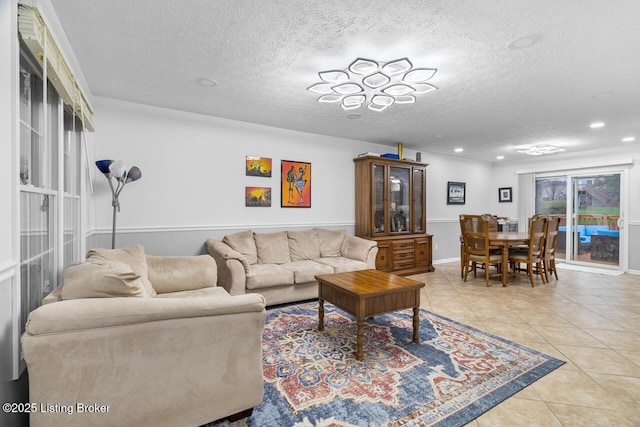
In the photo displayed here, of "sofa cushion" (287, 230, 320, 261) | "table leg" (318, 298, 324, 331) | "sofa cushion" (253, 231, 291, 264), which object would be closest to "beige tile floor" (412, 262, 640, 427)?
"table leg" (318, 298, 324, 331)

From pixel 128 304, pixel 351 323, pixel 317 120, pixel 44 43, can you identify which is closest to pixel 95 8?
pixel 44 43

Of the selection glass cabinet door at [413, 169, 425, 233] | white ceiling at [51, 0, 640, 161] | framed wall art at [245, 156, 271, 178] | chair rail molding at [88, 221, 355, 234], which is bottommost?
chair rail molding at [88, 221, 355, 234]

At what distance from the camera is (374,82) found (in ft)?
8.84

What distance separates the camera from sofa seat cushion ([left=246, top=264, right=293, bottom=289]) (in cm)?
322

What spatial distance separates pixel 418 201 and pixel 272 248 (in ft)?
9.79

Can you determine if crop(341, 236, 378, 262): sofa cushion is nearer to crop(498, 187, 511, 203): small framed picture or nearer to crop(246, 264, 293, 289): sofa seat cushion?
crop(246, 264, 293, 289): sofa seat cushion

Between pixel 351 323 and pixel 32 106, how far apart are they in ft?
9.43

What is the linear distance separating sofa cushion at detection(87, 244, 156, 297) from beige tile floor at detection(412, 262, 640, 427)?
2350 mm

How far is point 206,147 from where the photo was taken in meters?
3.89

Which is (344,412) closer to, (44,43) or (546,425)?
(546,425)

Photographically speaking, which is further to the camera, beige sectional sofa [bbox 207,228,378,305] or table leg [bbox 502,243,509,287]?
table leg [bbox 502,243,509,287]

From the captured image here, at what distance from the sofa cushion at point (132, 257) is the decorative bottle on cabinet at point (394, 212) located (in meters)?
3.27

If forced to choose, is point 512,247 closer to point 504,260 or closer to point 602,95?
point 504,260

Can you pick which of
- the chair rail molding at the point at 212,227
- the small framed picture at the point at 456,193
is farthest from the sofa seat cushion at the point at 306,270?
the small framed picture at the point at 456,193
